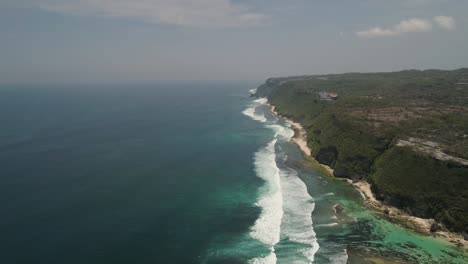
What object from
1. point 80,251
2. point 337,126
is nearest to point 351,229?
point 80,251

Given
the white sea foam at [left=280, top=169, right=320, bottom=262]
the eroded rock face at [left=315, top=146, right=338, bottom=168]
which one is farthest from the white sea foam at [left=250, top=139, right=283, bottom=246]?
the eroded rock face at [left=315, top=146, right=338, bottom=168]

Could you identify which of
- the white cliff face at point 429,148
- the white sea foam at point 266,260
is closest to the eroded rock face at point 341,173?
the white cliff face at point 429,148

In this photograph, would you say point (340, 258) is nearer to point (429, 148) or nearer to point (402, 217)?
point (402, 217)

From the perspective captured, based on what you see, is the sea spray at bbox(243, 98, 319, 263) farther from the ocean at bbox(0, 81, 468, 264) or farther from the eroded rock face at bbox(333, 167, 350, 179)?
the eroded rock face at bbox(333, 167, 350, 179)

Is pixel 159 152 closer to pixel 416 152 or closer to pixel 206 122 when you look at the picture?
pixel 206 122

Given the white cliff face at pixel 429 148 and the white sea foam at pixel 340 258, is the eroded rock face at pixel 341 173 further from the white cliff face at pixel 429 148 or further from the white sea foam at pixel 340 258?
the white sea foam at pixel 340 258
